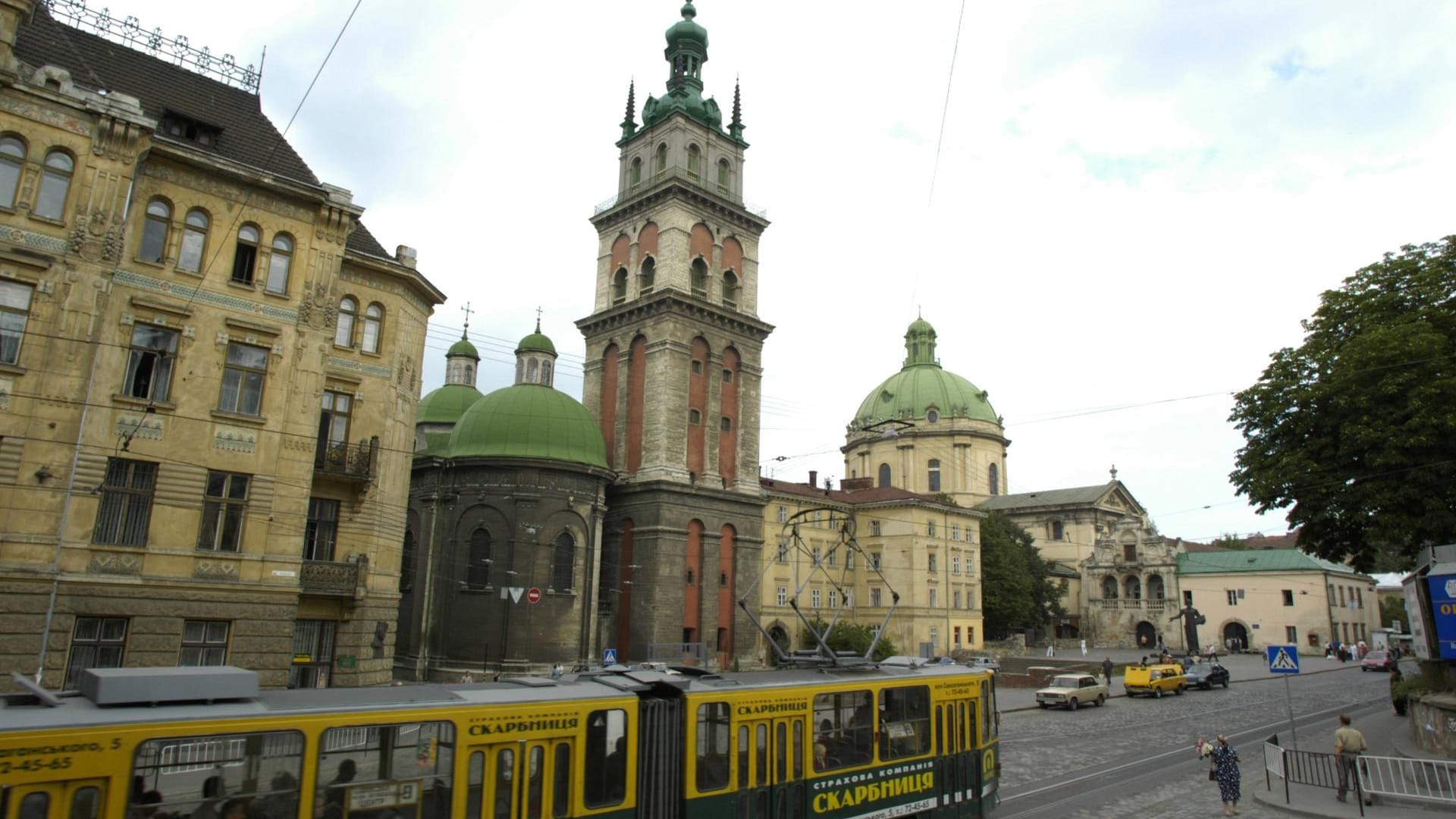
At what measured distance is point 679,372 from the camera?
4825cm

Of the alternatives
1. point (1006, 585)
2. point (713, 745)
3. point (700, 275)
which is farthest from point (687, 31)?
point (713, 745)

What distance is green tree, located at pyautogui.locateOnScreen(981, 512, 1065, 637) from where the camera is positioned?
6825 cm

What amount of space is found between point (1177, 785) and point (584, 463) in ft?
100

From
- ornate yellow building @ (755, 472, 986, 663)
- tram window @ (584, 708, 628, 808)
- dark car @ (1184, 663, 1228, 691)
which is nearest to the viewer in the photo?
tram window @ (584, 708, 628, 808)

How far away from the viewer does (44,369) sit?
58.4 ft

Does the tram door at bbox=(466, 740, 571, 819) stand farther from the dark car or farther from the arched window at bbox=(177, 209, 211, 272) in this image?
the dark car

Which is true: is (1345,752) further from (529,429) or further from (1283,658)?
(529,429)

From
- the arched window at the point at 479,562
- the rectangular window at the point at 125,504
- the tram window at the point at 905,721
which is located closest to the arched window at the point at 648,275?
the arched window at the point at 479,562

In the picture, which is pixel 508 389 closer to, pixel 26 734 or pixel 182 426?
pixel 182 426

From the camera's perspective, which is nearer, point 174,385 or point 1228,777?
point 1228,777

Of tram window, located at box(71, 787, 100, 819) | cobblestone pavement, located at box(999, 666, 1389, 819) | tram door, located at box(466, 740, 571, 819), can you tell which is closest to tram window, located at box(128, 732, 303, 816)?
tram window, located at box(71, 787, 100, 819)

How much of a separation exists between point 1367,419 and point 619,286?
127ft

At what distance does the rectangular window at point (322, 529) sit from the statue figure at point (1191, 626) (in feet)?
201

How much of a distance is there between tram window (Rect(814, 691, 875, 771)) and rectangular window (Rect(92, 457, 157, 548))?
15155mm
